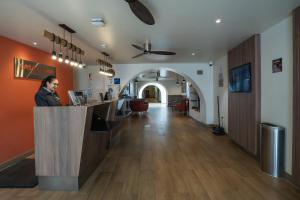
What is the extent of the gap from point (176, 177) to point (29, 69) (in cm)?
420

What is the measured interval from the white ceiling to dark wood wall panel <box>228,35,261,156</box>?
32 cm

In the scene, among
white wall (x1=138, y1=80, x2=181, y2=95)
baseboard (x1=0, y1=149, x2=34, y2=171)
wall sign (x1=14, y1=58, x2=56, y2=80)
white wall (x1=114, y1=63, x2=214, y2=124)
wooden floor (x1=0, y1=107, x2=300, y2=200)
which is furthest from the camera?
white wall (x1=138, y1=80, x2=181, y2=95)

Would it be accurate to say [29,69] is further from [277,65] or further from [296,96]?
[296,96]

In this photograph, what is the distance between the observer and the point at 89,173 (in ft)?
11.3

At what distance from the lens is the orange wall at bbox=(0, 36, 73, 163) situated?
4.00 meters

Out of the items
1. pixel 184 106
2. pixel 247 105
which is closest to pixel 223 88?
pixel 247 105

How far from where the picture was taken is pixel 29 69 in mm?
4773

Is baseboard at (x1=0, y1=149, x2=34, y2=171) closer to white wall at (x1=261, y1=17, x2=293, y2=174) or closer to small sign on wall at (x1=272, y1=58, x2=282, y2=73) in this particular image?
white wall at (x1=261, y1=17, x2=293, y2=174)

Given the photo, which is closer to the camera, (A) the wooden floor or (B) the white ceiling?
(B) the white ceiling

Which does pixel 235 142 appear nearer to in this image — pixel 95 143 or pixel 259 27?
pixel 259 27

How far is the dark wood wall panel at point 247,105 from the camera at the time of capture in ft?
13.6

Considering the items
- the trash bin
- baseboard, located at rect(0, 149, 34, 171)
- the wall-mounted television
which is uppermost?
the wall-mounted television

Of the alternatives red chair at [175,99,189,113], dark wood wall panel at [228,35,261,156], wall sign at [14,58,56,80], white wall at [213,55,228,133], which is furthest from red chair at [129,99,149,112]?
dark wood wall panel at [228,35,261,156]

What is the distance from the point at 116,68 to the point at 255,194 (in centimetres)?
666
